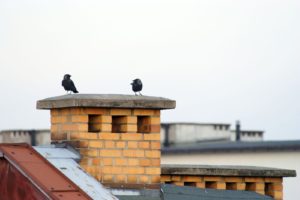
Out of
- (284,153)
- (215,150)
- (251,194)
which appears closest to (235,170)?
(251,194)

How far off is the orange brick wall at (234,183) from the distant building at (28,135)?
34.9 meters

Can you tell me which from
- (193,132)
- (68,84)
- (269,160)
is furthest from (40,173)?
(193,132)

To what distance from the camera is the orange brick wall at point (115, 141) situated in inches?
380

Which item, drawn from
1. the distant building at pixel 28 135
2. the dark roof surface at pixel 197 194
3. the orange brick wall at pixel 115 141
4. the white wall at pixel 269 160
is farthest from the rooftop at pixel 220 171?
the distant building at pixel 28 135

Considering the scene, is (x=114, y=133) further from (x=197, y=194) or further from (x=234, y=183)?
(x=234, y=183)

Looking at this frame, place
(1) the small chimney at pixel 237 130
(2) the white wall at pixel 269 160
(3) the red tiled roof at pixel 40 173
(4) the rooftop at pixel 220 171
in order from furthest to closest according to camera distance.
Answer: (1) the small chimney at pixel 237 130, (2) the white wall at pixel 269 160, (4) the rooftop at pixel 220 171, (3) the red tiled roof at pixel 40 173

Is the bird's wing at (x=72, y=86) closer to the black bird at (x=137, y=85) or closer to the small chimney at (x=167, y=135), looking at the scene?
the black bird at (x=137, y=85)

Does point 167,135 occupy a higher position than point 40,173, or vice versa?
point 40,173

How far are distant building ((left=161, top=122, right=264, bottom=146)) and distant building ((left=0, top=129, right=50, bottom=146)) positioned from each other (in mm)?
6673

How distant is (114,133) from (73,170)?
0.64m

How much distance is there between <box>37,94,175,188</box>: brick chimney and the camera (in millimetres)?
9664

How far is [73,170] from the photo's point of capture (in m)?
9.31

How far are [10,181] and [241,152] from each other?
19271 millimetres

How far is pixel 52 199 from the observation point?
8438 mm
